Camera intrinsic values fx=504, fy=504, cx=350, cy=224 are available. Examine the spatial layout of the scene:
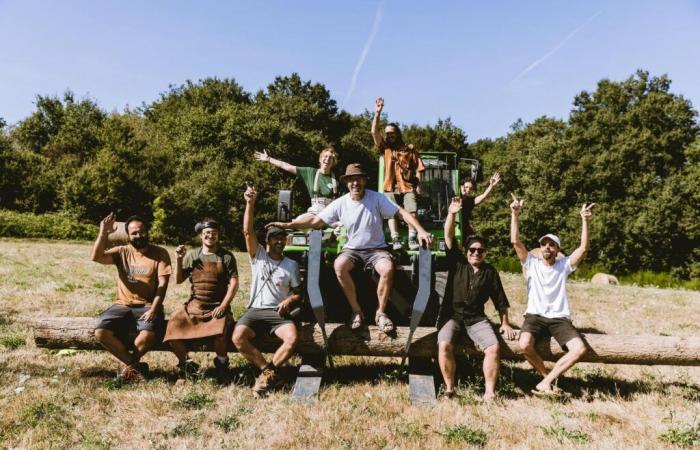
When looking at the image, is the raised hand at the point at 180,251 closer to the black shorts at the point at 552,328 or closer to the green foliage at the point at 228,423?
the green foliage at the point at 228,423

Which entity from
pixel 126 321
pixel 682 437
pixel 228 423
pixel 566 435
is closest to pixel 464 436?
pixel 566 435

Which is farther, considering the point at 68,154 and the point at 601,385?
the point at 68,154

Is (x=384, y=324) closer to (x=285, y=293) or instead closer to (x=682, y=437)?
(x=285, y=293)

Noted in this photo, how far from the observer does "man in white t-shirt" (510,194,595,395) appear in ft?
18.0

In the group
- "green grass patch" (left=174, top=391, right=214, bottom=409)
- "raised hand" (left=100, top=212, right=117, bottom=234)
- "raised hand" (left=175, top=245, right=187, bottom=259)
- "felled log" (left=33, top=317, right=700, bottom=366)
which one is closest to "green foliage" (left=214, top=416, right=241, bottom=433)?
"green grass patch" (left=174, top=391, right=214, bottom=409)

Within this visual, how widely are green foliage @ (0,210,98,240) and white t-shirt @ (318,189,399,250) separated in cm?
2594

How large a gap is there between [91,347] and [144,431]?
189 centimetres

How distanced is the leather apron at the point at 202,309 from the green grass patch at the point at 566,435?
11.3 feet

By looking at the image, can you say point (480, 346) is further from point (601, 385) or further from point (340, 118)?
point (340, 118)

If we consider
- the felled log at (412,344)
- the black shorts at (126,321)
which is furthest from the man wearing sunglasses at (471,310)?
the black shorts at (126,321)

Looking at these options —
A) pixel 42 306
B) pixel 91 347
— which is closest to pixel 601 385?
pixel 91 347

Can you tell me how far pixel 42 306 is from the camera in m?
9.15

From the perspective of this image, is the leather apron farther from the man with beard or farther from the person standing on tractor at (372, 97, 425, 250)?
the person standing on tractor at (372, 97, 425, 250)

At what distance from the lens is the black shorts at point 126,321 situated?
5.68 metres
